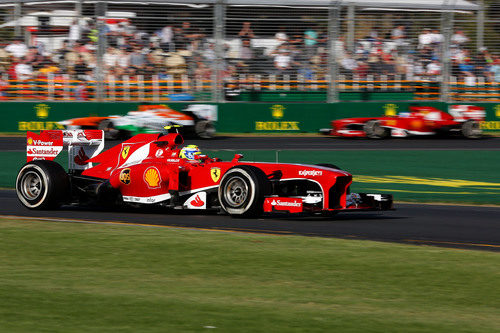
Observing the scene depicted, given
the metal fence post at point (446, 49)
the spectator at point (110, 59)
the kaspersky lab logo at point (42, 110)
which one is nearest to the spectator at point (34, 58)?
the kaspersky lab logo at point (42, 110)

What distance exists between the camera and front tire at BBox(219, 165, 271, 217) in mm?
11078

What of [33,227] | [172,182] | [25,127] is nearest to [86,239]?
[33,227]

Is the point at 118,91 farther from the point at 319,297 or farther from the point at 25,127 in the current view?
the point at 319,297

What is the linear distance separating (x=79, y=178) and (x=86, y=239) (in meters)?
3.16

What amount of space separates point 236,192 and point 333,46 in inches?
606

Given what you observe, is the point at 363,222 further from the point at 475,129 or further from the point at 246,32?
the point at 246,32

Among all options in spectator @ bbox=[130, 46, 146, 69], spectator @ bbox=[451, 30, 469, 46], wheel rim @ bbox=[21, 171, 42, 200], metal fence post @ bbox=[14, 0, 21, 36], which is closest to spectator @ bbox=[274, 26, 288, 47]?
spectator @ bbox=[130, 46, 146, 69]

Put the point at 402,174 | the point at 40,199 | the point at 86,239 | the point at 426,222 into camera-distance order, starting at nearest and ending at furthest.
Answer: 1. the point at 86,239
2. the point at 426,222
3. the point at 40,199
4. the point at 402,174

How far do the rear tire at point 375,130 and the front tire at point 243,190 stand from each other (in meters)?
13.6

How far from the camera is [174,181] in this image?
38.6 ft

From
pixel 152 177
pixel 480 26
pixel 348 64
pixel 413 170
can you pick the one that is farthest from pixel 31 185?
pixel 480 26

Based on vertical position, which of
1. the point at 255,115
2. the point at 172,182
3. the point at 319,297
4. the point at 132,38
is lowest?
the point at 319,297

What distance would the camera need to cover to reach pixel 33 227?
35.1ft

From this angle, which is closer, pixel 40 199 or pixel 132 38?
pixel 40 199
